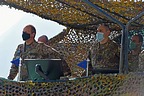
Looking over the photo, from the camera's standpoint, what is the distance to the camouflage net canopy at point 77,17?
15.6ft

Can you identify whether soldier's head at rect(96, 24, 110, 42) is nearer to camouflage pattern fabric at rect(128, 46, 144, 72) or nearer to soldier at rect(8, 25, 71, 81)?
camouflage pattern fabric at rect(128, 46, 144, 72)

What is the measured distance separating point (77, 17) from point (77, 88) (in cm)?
306

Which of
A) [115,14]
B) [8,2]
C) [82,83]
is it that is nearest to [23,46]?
[8,2]

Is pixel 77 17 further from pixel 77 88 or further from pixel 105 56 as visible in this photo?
pixel 77 88

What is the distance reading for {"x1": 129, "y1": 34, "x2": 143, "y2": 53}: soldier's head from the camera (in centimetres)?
540

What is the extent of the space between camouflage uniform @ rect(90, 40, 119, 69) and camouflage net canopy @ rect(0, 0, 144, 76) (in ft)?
1.41

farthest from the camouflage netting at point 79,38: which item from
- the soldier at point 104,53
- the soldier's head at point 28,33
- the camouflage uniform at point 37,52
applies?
the camouflage uniform at point 37,52

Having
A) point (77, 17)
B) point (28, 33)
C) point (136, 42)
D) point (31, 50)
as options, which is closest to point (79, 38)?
point (77, 17)

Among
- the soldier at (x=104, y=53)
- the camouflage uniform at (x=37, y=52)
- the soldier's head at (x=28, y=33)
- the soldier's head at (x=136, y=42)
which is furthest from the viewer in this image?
the soldier's head at (x=136, y=42)

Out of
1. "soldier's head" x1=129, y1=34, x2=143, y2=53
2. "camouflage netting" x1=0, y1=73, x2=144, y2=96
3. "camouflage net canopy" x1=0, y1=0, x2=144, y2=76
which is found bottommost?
"camouflage netting" x1=0, y1=73, x2=144, y2=96

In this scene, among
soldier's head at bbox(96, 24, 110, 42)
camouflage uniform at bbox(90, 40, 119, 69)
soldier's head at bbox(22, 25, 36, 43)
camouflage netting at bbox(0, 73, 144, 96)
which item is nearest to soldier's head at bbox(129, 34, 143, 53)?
camouflage uniform at bbox(90, 40, 119, 69)

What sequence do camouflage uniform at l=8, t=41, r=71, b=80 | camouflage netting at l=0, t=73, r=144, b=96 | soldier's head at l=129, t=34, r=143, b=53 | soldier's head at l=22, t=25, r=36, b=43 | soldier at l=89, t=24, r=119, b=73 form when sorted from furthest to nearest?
soldier's head at l=129, t=34, r=143, b=53 < soldier at l=89, t=24, r=119, b=73 < soldier's head at l=22, t=25, r=36, b=43 < camouflage uniform at l=8, t=41, r=71, b=80 < camouflage netting at l=0, t=73, r=144, b=96

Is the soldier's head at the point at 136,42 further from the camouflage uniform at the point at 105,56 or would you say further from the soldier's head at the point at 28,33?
the soldier's head at the point at 28,33

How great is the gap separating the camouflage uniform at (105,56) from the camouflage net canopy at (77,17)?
0.43 metres
